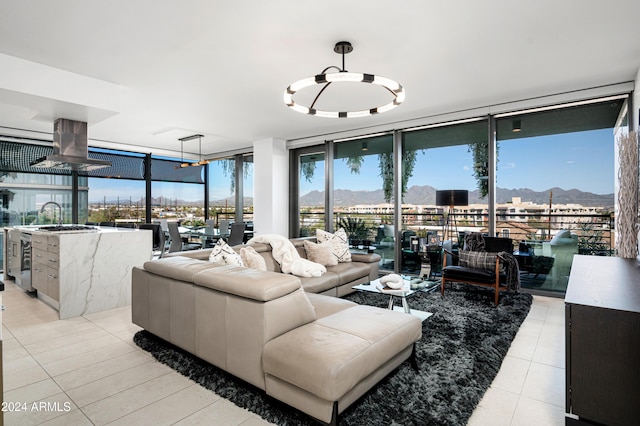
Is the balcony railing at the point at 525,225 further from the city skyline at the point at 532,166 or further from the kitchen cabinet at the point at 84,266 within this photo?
the kitchen cabinet at the point at 84,266

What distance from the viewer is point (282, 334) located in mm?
2059

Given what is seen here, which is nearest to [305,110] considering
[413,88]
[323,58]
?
[323,58]

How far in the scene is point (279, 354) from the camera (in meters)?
1.89

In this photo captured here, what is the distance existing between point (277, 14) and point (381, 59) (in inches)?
48.7

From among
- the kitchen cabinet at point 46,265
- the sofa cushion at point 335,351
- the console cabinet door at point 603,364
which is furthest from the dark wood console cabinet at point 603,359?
the kitchen cabinet at point 46,265

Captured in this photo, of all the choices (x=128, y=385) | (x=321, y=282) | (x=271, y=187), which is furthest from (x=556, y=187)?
(x=128, y=385)

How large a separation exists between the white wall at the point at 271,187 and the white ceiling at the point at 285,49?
2.33 metres

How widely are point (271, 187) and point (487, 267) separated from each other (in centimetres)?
445

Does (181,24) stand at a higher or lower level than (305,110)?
higher

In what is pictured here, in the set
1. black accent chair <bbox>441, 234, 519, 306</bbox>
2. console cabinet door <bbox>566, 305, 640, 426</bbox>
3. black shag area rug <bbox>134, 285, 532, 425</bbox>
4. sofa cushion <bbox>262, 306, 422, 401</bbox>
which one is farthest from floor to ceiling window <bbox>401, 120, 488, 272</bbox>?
console cabinet door <bbox>566, 305, 640, 426</bbox>

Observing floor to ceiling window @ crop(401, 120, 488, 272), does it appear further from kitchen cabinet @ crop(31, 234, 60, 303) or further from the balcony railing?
kitchen cabinet @ crop(31, 234, 60, 303)

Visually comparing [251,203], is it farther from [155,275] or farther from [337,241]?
[155,275]

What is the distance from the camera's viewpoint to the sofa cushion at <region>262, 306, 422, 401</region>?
171cm

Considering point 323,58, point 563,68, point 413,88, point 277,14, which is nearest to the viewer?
point 277,14
